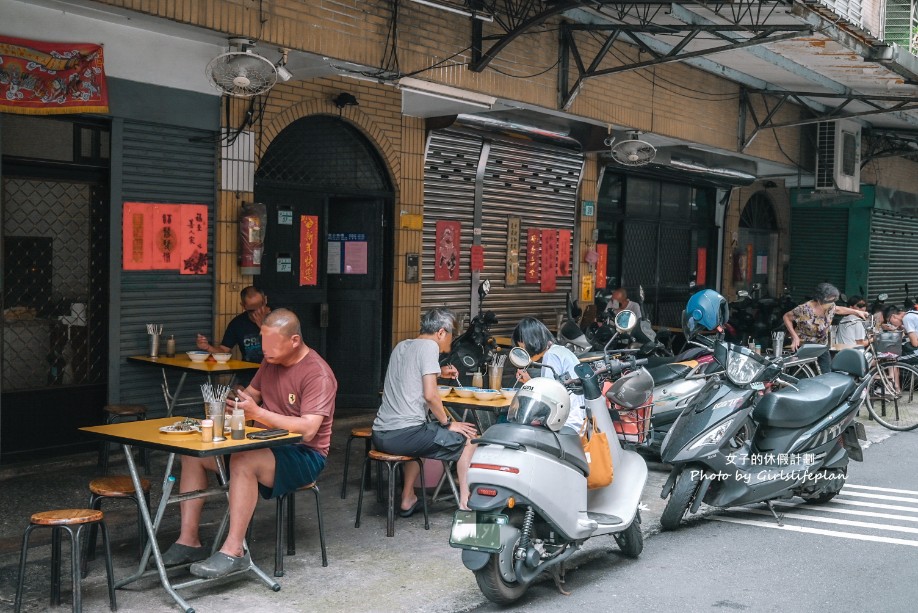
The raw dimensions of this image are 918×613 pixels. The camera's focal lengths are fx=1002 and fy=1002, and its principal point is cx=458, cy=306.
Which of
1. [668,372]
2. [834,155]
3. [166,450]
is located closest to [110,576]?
[166,450]

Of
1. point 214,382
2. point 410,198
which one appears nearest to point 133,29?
point 214,382

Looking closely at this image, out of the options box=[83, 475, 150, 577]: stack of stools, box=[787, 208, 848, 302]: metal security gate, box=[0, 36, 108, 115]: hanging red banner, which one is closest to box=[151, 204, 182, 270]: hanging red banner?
box=[0, 36, 108, 115]: hanging red banner

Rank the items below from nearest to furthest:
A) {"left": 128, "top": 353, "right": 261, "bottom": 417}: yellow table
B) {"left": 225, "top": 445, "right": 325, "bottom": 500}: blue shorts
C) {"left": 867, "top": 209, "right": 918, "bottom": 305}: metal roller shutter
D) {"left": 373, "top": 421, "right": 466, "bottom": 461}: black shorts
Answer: {"left": 225, "top": 445, "right": 325, "bottom": 500}: blue shorts, {"left": 373, "top": 421, "right": 466, "bottom": 461}: black shorts, {"left": 128, "top": 353, "right": 261, "bottom": 417}: yellow table, {"left": 867, "top": 209, "right": 918, "bottom": 305}: metal roller shutter

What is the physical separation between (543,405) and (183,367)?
13.0ft

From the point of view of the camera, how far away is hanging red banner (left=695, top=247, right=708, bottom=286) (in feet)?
63.2

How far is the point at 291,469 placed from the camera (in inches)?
242

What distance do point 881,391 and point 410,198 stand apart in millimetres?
6597

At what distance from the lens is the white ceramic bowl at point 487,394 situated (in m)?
7.84

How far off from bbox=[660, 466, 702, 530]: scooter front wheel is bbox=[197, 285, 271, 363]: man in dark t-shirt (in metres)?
4.03

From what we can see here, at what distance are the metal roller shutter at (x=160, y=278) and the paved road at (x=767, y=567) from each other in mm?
4622

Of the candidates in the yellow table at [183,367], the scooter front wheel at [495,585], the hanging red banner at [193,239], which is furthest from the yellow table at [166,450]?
the hanging red banner at [193,239]

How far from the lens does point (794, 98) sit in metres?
17.1

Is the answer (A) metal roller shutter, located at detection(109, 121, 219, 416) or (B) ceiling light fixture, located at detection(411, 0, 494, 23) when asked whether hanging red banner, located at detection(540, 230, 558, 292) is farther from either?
(A) metal roller shutter, located at detection(109, 121, 219, 416)

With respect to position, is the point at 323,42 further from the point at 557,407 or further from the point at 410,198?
the point at 557,407
